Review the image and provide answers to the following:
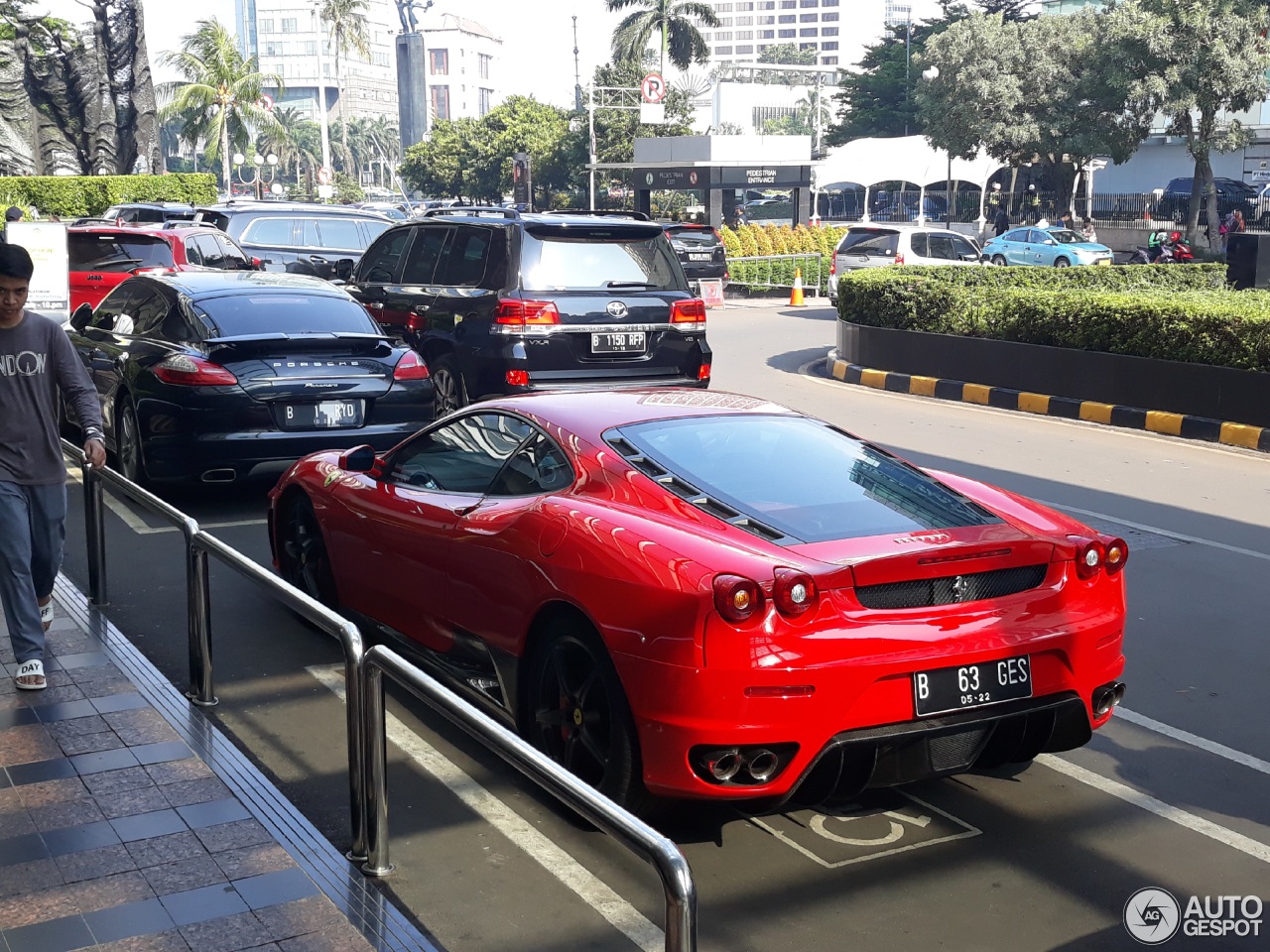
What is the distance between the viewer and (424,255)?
1284cm

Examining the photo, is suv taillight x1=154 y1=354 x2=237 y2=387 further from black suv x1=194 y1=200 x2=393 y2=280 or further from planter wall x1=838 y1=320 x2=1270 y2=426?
black suv x1=194 y1=200 x2=393 y2=280

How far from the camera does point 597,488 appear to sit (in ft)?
16.5

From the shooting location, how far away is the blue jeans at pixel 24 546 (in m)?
5.71

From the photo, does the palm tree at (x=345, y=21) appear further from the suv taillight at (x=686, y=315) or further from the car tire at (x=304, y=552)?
the car tire at (x=304, y=552)

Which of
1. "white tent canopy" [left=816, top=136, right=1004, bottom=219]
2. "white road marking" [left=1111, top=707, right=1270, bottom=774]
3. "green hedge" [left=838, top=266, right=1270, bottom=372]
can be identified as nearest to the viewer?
"white road marking" [left=1111, top=707, right=1270, bottom=774]

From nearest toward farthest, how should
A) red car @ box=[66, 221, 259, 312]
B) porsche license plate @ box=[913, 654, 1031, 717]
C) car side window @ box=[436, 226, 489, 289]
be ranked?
porsche license plate @ box=[913, 654, 1031, 717] < car side window @ box=[436, 226, 489, 289] < red car @ box=[66, 221, 259, 312]

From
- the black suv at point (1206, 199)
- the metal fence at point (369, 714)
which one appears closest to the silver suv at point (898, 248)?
the metal fence at point (369, 714)

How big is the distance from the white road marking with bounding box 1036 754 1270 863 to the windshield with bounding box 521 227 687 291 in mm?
6858

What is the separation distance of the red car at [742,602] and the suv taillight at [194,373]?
3785 millimetres

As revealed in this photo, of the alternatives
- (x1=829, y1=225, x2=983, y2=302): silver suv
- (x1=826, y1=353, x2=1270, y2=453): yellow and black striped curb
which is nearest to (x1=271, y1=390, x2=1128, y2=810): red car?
(x1=826, y1=353, x2=1270, y2=453): yellow and black striped curb

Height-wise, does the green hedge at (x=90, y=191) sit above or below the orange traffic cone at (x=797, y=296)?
above

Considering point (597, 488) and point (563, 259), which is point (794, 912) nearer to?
point (597, 488)

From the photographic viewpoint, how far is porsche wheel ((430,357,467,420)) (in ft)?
38.9

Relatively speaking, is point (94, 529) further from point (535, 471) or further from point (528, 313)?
point (528, 313)
